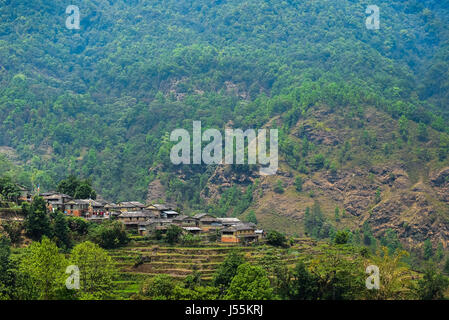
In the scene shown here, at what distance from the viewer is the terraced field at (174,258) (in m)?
65.2

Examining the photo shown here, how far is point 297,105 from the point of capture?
155250 millimetres

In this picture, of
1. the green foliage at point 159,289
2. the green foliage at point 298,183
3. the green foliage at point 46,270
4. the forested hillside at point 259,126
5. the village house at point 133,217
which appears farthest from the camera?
the forested hillside at point 259,126

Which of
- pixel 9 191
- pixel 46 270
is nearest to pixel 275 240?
pixel 46 270

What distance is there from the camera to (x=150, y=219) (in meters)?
82.1

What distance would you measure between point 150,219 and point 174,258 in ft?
43.3

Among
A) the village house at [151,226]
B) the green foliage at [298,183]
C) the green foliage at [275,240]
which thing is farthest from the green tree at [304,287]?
the green foliage at [298,183]

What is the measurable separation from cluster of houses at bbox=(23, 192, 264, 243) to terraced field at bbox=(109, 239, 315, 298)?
361cm

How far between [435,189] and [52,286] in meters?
89.8

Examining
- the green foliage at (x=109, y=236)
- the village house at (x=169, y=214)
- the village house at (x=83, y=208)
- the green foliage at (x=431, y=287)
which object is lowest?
the green foliage at (x=431, y=287)

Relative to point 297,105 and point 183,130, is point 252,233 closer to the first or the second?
point 297,105

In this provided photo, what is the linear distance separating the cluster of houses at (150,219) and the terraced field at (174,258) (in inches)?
142

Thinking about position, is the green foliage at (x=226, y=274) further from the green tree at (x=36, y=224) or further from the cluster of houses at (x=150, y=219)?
the green tree at (x=36, y=224)

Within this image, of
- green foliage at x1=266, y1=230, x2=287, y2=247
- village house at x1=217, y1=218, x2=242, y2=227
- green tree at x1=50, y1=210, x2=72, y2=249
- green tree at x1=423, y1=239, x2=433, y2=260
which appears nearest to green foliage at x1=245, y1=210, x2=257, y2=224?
village house at x1=217, y1=218, x2=242, y2=227
